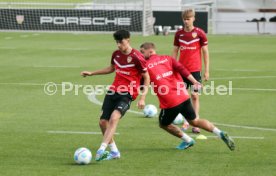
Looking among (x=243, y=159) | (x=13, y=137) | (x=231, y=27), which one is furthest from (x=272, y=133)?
(x=231, y=27)

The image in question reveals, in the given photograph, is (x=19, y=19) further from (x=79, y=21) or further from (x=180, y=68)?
(x=180, y=68)

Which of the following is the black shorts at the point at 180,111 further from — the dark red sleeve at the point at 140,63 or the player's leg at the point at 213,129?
the dark red sleeve at the point at 140,63

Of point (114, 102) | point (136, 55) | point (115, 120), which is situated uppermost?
point (136, 55)

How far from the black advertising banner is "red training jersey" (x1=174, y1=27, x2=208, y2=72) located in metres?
29.2

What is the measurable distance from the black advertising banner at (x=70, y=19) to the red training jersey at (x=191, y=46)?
2919 cm

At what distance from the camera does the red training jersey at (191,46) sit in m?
16.2

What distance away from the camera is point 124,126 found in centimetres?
1650

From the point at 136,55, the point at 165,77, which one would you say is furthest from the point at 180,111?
the point at 136,55

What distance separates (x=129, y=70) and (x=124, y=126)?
342 centimetres

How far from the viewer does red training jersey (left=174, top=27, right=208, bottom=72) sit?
16.2 meters

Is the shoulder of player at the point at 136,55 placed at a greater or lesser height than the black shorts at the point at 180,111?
greater

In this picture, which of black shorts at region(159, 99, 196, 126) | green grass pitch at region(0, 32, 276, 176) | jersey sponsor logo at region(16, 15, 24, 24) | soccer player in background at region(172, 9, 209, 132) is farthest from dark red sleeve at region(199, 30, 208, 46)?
jersey sponsor logo at region(16, 15, 24, 24)

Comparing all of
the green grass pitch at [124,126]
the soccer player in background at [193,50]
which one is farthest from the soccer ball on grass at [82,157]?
the soccer player in background at [193,50]

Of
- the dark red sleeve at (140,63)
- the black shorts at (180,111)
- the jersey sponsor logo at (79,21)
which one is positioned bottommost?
the jersey sponsor logo at (79,21)
